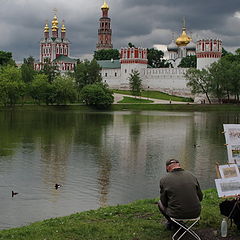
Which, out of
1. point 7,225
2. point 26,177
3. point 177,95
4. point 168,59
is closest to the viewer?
point 7,225

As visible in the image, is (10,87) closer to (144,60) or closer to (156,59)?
(144,60)

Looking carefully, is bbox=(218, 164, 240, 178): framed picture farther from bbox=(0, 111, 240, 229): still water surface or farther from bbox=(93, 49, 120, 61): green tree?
bbox=(93, 49, 120, 61): green tree

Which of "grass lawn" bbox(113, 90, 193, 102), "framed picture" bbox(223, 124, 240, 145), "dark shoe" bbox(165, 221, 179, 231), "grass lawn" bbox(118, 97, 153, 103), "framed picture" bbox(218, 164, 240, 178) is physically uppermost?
"grass lawn" bbox(113, 90, 193, 102)

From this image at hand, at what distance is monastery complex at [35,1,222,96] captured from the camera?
289ft

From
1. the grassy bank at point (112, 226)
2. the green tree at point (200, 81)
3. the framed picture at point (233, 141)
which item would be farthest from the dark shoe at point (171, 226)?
the green tree at point (200, 81)

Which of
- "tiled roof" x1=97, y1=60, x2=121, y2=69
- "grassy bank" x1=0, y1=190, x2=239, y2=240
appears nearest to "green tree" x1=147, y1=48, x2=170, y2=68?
"tiled roof" x1=97, y1=60, x2=121, y2=69

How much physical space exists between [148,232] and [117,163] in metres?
13.4

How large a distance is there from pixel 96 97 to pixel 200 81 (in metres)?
18.5

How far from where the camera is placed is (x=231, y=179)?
7984 millimetres

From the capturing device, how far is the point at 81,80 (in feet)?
269

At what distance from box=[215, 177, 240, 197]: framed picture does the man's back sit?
1.70 ft

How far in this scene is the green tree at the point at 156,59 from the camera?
379 feet

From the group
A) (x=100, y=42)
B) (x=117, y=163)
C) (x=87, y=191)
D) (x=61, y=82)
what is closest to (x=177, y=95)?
(x=61, y=82)

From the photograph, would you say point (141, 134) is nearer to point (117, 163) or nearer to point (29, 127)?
point (29, 127)
